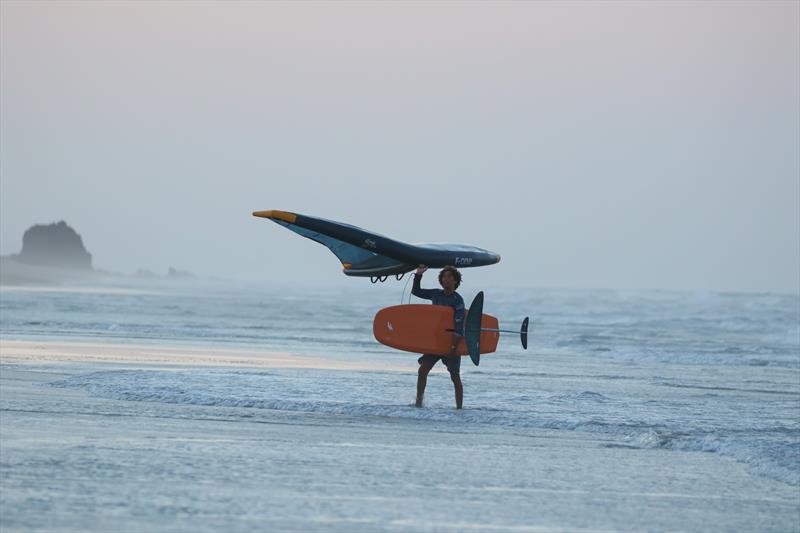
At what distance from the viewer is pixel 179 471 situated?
7.26 metres

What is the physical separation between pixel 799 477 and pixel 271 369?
9347mm

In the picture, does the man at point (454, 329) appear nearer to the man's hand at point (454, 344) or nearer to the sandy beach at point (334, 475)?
the man's hand at point (454, 344)

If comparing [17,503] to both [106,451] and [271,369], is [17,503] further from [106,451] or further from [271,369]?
[271,369]

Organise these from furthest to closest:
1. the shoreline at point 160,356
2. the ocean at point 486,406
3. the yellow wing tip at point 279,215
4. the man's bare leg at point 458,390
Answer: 1. the shoreline at point 160,356
2. the man's bare leg at point 458,390
3. the yellow wing tip at point 279,215
4. the ocean at point 486,406

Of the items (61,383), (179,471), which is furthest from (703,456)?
(61,383)

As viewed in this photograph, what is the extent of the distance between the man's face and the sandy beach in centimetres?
138

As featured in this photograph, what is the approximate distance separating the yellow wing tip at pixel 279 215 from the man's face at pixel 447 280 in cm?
167

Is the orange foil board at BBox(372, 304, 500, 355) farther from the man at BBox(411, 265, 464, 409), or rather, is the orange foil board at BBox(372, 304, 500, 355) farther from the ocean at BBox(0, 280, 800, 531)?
the ocean at BBox(0, 280, 800, 531)

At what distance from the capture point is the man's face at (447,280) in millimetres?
11797

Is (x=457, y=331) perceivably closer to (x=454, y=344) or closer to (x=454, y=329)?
(x=454, y=329)

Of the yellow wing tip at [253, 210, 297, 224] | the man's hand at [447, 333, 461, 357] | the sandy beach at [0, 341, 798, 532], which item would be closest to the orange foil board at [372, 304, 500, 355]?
the man's hand at [447, 333, 461, 357]

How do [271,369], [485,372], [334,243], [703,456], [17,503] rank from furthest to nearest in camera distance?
[485,372]
[271,369]
[334,243]
[703,456]
[17,503]

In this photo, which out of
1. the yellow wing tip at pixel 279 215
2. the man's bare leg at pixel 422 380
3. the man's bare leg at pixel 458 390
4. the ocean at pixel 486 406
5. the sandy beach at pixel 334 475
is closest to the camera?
the sandy beach at pixel 334 475

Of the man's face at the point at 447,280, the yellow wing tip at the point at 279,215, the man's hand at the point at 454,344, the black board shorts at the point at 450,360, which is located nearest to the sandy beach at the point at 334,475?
the black board shorts at the point at 450,360
